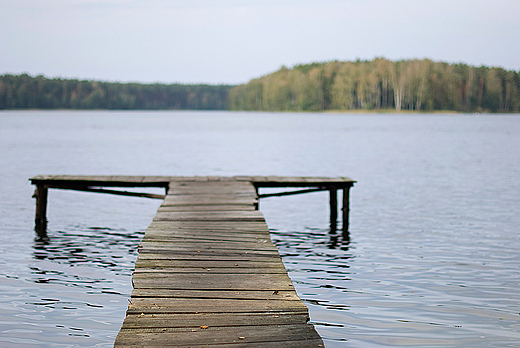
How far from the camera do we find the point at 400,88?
123m

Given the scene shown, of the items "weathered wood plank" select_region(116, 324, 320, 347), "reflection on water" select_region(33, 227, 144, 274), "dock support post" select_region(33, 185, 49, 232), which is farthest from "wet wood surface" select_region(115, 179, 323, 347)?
"dock support post" select_region(33, 185, 49, 232)

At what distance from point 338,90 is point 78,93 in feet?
271

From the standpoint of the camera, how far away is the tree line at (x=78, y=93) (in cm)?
15800

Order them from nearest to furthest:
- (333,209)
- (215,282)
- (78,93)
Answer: (215,282)
(333,209)
(78,93)

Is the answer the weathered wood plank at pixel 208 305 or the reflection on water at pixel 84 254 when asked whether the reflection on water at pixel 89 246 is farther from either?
the weathered wood plank at pixel 208 305

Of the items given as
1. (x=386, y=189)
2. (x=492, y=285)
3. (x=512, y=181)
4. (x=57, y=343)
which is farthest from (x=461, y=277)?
(x=512, y=181)

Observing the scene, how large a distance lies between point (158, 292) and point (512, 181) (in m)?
20.2

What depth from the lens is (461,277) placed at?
28.3 feet

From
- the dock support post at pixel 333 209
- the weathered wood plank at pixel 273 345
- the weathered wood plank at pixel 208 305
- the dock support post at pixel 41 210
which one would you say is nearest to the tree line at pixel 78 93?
the dock support post at pixel 41 210

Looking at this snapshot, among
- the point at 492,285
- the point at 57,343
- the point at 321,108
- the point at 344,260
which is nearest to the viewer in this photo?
the point at 57,343

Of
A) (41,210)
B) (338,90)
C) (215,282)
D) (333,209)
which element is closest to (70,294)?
(215,282)

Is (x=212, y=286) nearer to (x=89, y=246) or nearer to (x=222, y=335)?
(x=222, y=335)

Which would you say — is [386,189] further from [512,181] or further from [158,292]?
[158,292]

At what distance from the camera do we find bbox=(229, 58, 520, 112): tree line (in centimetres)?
12338
